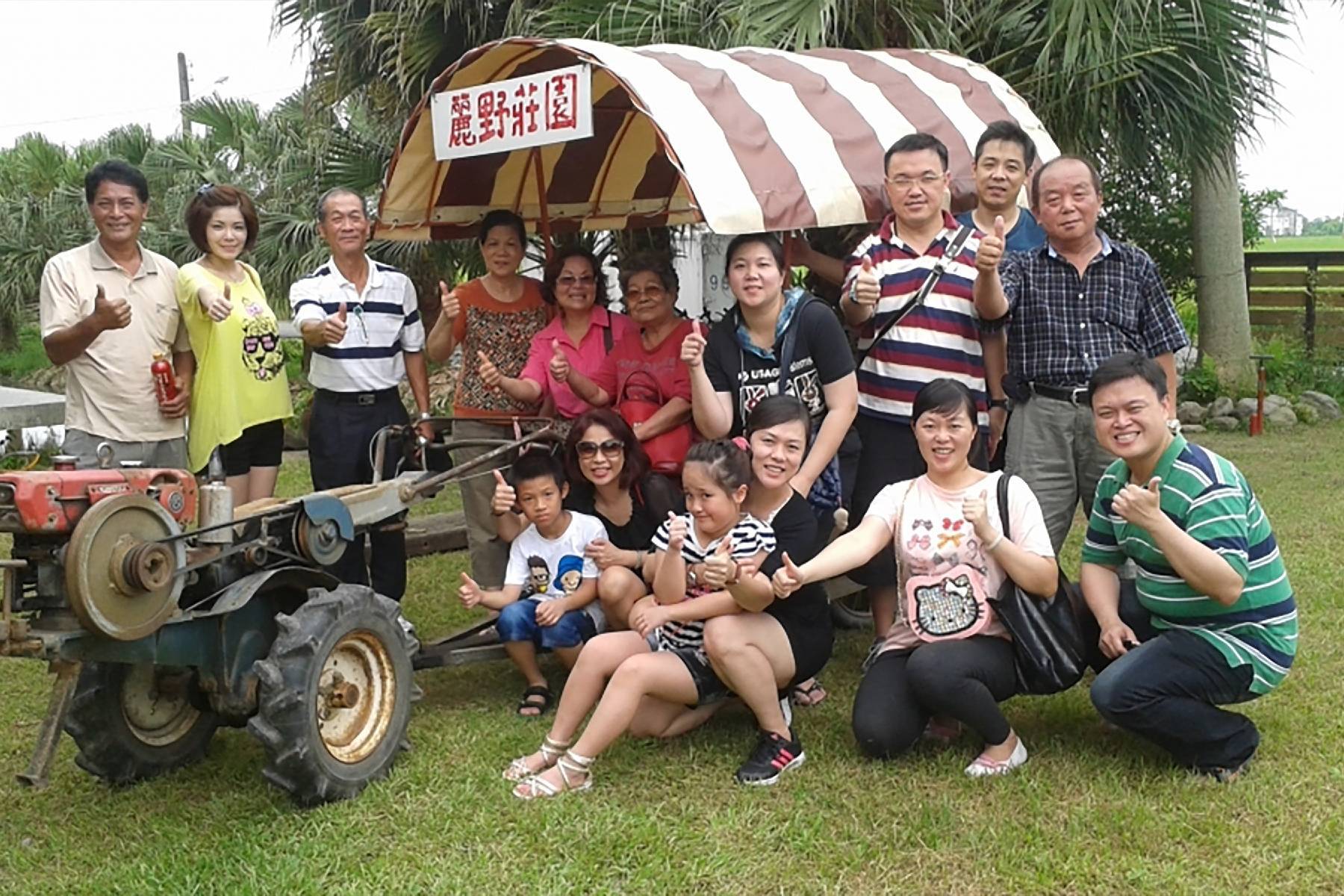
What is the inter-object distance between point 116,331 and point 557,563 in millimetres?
1806

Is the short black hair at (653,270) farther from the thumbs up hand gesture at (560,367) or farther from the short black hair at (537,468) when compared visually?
the short black hair at (537,468)

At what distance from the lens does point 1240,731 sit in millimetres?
4016

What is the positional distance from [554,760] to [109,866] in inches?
51.7

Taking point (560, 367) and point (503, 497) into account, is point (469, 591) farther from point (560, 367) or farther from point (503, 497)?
point (560, 367)

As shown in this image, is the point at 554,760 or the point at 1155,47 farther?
the point at 1155,47

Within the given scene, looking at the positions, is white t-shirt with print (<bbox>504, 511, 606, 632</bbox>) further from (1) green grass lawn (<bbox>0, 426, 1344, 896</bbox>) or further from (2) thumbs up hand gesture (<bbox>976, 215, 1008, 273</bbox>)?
(2) thumbs up hand gesture (<bbox>976, 215, 1008, 273</bbox>)

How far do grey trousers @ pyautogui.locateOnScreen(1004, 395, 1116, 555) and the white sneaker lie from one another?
780 millimetres

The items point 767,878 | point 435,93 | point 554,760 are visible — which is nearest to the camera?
point 767,878

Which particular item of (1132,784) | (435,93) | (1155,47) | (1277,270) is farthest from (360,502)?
(1277,270)

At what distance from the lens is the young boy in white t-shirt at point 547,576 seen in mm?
4859

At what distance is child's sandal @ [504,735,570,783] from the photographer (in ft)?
13.9

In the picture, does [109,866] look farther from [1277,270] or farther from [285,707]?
[1277,270]

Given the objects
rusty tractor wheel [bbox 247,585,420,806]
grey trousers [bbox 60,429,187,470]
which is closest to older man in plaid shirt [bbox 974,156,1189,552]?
rusty tractor wheel [bbox 247,585,420,806]

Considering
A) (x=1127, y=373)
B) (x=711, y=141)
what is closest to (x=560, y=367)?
(x=711, y=141)
